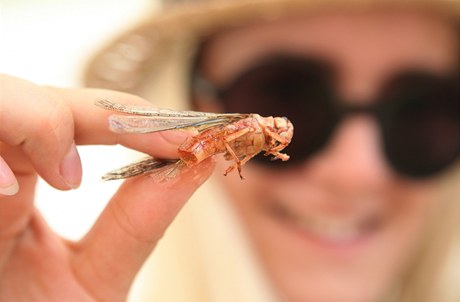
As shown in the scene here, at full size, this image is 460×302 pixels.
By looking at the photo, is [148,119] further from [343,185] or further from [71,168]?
[343,185]

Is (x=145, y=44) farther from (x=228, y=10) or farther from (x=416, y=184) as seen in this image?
(x=416, y=184)

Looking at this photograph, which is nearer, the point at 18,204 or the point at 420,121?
the point at 18,204

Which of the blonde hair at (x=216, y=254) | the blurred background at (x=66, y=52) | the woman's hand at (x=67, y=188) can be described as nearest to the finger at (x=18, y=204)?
the woman's hand at (x=67, y=188)

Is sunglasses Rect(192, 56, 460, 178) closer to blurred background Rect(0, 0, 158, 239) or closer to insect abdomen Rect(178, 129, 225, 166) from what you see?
insect abdomen Rect(178, 129, 225, 166)

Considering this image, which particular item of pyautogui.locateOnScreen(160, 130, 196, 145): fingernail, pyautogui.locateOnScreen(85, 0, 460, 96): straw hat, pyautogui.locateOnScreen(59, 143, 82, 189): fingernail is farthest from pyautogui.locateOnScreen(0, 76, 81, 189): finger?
pyautogui.locateOnScreen(85, 0, 460, 96): straw hat

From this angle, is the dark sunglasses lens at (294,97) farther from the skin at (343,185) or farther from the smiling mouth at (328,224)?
the smiling mouth at (328,224)

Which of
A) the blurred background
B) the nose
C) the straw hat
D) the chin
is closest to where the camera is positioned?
the straw hat

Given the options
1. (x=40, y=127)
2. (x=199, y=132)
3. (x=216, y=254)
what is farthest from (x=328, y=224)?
(x=40, y=127)
